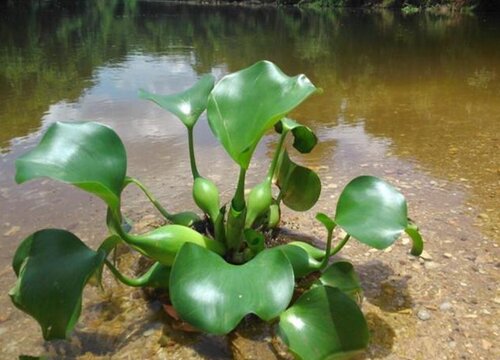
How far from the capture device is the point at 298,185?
184cm

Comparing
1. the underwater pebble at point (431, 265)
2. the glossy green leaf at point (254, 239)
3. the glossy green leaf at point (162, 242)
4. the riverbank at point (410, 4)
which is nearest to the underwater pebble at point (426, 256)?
the underwater pebble at point (431, 265)

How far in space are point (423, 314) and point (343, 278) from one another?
0.27 metres

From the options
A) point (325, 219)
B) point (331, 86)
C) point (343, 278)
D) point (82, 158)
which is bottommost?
point (331, 86)

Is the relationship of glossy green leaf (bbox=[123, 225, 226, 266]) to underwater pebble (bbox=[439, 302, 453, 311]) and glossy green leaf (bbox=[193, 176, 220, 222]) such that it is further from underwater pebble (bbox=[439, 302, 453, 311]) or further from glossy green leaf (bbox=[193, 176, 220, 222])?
underwater pebble (bbox=[439, 302, 453, 311])

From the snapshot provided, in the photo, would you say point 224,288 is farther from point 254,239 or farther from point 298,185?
point 298,185

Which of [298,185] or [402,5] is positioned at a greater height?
[298,185]

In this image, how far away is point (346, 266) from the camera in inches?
59.1

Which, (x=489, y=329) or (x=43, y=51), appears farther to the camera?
(x=43, y=51)

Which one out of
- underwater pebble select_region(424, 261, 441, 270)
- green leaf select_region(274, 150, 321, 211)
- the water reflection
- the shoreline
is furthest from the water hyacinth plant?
the shoreline

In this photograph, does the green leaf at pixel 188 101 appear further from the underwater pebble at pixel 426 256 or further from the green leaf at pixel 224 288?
the underwater pebble at pixel 426 256

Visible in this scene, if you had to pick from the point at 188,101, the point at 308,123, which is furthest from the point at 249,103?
the point at 308,123

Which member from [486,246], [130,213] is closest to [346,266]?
[486,246]

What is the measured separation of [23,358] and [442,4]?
25.4 meters

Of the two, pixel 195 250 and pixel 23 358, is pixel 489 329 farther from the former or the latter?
pixel 23 358
